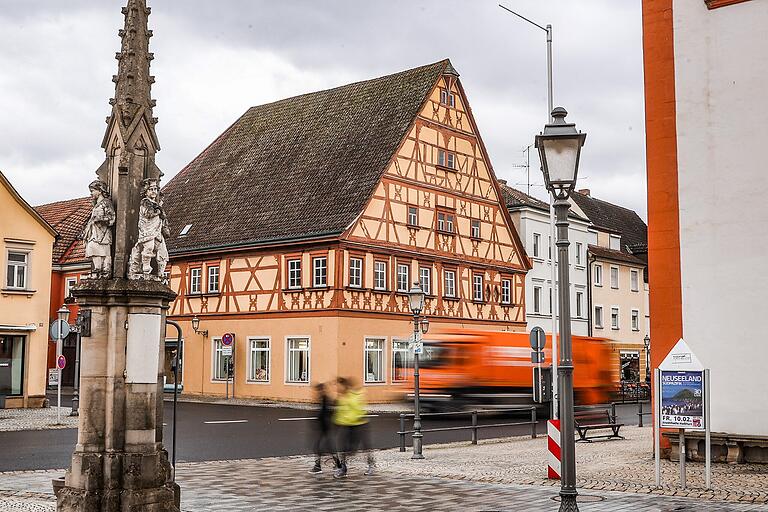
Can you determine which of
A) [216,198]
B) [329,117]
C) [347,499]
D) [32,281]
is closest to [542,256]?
[329,117]

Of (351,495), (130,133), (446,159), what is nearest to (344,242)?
(446,159)

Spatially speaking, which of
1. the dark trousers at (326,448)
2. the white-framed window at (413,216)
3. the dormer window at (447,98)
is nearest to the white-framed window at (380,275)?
the white-framed window at (413,216)

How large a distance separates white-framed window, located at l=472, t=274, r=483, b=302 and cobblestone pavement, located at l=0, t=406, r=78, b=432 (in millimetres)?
19069

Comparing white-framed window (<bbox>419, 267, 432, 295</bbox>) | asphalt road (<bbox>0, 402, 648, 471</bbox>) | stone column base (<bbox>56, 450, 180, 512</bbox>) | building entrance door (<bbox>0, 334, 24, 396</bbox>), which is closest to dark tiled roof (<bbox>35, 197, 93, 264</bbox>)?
building entrance door (<bbox>0, 334, 24, 396</bbox>)

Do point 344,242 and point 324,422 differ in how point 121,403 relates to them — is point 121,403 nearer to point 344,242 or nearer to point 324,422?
point 324,422

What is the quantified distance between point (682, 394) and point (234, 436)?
12344 mm

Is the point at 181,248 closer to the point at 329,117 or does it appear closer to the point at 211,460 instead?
the point at 329,117

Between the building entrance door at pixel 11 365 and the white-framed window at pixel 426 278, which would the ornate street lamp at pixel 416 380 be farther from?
the white-framed window at pixel 426 278

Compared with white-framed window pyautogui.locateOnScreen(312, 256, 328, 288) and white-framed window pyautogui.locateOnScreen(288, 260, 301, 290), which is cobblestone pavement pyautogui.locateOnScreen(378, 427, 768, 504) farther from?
white-framed window pyautogui.locateOnScreen(288, 260, 301, 290)

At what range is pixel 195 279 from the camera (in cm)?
4422

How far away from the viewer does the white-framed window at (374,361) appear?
3938 cm

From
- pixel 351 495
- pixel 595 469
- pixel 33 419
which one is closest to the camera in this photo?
pixel 351 495

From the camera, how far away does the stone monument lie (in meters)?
10.9

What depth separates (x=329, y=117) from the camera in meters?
46.5
